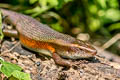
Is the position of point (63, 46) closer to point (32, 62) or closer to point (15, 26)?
point (32, 62)

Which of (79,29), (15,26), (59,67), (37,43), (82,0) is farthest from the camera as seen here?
(79,29)

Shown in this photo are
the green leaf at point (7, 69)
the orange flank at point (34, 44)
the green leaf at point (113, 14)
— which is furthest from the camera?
the green leaf at point (113, 14)

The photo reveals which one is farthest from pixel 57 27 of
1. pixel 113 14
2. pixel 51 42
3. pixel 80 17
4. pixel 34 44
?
pixel 51 42

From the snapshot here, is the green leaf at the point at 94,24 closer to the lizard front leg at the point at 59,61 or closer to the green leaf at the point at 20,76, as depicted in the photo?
the lizard front leg at the point at 59,61

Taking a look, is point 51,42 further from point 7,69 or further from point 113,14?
point 113,14

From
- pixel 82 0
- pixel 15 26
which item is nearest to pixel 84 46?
pixel 15 26

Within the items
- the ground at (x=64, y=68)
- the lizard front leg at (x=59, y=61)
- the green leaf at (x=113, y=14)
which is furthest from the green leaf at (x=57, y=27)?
the lizard front leg at (x=59, y=61)
